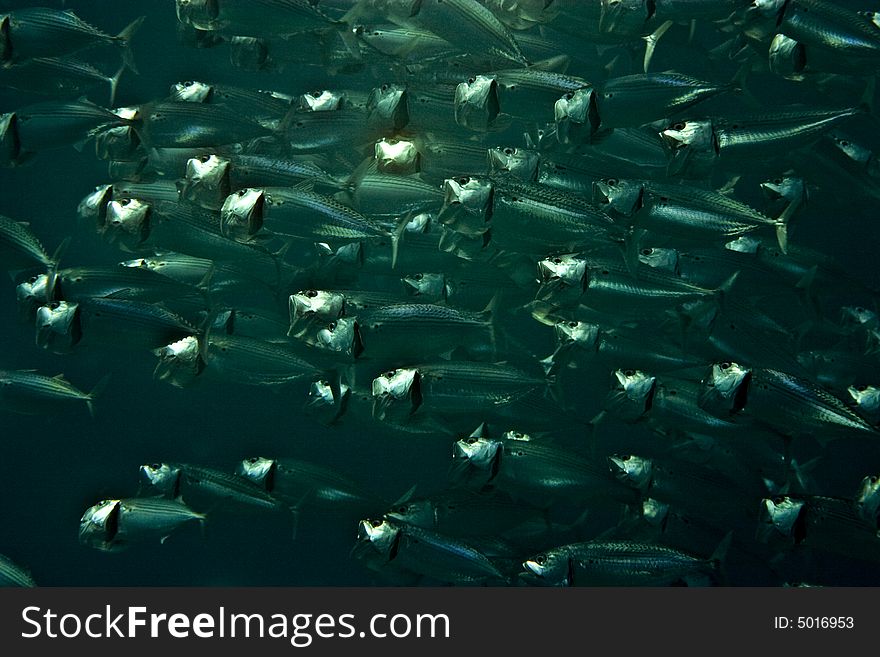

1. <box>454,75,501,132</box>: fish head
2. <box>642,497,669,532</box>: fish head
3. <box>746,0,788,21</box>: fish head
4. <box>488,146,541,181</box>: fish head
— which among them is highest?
<box>746,0,788,21</box>: fish head

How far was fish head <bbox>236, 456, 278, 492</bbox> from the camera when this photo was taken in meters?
3.82

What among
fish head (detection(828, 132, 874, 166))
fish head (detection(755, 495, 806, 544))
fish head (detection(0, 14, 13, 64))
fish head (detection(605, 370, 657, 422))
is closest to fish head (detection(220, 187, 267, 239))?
fish head (detection(0, 14, 13, 64))

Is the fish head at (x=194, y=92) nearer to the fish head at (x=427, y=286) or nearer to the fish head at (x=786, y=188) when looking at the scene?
the fish head at (x=427, y=286)

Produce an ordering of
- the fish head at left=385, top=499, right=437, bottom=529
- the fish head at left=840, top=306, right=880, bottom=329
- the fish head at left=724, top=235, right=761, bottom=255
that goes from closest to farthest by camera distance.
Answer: the fish head at left=385, top=499, right=437, bottom=529, the fish head at left=724, top=235, right=761, bottom=255, the fish head at left=840, top=306, right=880, bottom=329

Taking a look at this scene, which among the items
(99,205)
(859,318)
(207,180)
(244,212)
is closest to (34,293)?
(99,205)

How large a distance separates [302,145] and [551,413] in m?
1.70

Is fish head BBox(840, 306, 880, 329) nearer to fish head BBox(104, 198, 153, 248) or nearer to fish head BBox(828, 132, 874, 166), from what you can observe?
fish head BBox(828, 132, 874, 166)

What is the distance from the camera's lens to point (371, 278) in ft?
17.7

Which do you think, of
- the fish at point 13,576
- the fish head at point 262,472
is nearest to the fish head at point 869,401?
the fish head at point 262,472

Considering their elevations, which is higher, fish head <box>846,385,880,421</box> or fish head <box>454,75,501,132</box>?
fish head <box>454,75,501,132</box>

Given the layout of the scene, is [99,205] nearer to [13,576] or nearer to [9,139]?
[9,139]

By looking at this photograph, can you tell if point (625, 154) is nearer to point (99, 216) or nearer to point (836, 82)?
point (836, 82)

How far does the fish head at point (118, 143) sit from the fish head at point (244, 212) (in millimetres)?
728

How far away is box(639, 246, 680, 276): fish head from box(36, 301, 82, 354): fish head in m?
2.59
